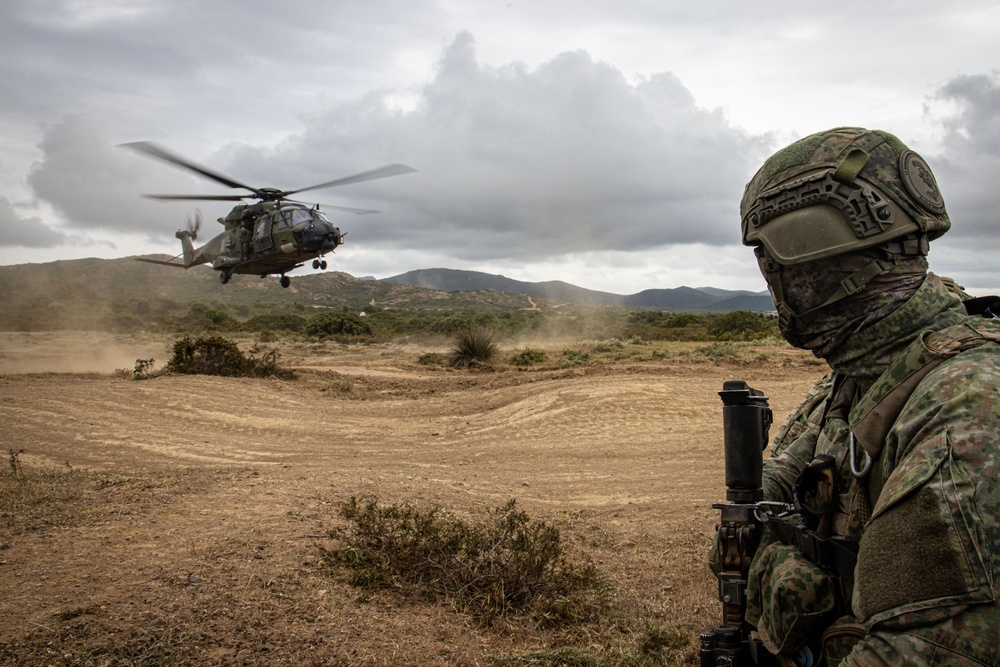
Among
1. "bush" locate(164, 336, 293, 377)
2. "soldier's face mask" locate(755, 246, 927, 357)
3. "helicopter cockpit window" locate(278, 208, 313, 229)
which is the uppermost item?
"helicopter cockpit window" locate(278, 208, 313, 229)

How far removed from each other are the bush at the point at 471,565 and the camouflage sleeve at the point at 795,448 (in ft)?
10.0

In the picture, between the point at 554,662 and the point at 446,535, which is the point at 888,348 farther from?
the point at 446,535

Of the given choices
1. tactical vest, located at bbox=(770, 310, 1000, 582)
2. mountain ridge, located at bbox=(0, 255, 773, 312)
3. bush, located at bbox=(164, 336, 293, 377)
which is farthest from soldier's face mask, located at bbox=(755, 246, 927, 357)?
mountain ridge, located at bbox=(0, 255, 773, 312)

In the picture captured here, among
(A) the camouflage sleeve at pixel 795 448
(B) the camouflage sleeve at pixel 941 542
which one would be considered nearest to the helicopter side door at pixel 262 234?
(A) the camouflage sleeve at pixel 795 448

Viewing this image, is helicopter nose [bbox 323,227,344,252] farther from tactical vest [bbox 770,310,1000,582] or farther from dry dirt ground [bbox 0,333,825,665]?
tactical vest [bbox 770,310,1000,582]

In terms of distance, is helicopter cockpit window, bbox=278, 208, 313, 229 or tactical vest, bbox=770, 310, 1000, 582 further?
helicopter cockpit window, bbox=278, 208, 313, 229

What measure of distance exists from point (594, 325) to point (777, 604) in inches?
1664

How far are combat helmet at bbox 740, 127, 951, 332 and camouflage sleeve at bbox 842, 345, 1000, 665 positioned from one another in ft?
1.40

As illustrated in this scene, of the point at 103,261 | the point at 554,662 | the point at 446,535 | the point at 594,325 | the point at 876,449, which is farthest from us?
the point at 103,261

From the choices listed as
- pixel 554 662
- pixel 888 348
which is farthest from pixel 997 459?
pixel 554 662

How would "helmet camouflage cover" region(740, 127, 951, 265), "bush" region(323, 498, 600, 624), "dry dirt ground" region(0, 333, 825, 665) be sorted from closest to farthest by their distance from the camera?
"helmet camouflage cover" region(740, 127, 951, 265) → "dry dirt ground" region(0, 333, 825, 665) → "bush" region(323, 498, 600, 624)

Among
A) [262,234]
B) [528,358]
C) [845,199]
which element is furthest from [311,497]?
[528,358]

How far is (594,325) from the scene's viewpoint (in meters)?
43.9

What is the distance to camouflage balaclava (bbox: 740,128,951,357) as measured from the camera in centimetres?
194
